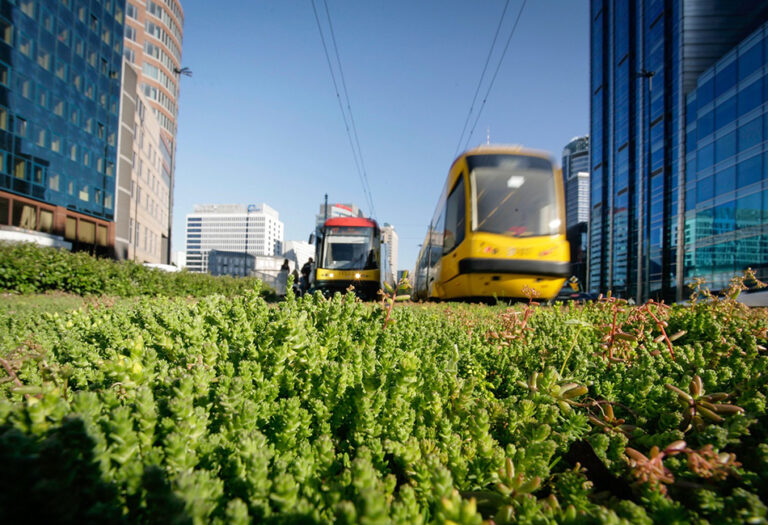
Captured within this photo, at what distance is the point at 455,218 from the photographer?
35.5ft

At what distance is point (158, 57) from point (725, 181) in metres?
81.3

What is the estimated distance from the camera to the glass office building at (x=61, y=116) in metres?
26.6

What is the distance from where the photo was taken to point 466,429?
1.21m

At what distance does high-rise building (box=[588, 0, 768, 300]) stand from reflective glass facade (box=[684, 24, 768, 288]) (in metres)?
1.69

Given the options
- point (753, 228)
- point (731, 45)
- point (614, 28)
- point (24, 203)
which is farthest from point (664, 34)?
point (24, 203)

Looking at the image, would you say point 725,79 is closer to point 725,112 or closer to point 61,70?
point 725,112

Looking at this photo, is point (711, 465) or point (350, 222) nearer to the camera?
point (711, 465)

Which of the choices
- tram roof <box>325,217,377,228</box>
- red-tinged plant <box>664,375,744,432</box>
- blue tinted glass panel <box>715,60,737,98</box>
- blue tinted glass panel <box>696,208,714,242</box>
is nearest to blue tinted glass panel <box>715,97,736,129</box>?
blue tinted glass panel <box>715,60,737,98</box>

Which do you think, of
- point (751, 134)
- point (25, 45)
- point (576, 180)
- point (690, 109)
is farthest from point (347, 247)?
point (576, 180)

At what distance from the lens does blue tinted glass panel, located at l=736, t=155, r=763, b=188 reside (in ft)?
91.3

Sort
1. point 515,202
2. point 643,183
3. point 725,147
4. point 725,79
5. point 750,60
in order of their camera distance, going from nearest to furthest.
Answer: point 515,202 < point 750,60 < point 725,147 < point 725,79 < point 643,183

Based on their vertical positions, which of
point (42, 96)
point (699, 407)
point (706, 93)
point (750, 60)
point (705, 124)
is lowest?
Answer: point (699, 407)

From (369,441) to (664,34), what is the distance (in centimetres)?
6111

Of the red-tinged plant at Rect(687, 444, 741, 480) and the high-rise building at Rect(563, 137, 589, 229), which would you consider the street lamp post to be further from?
the red-tinged plant at Rect(687, 444, 741, 480)
